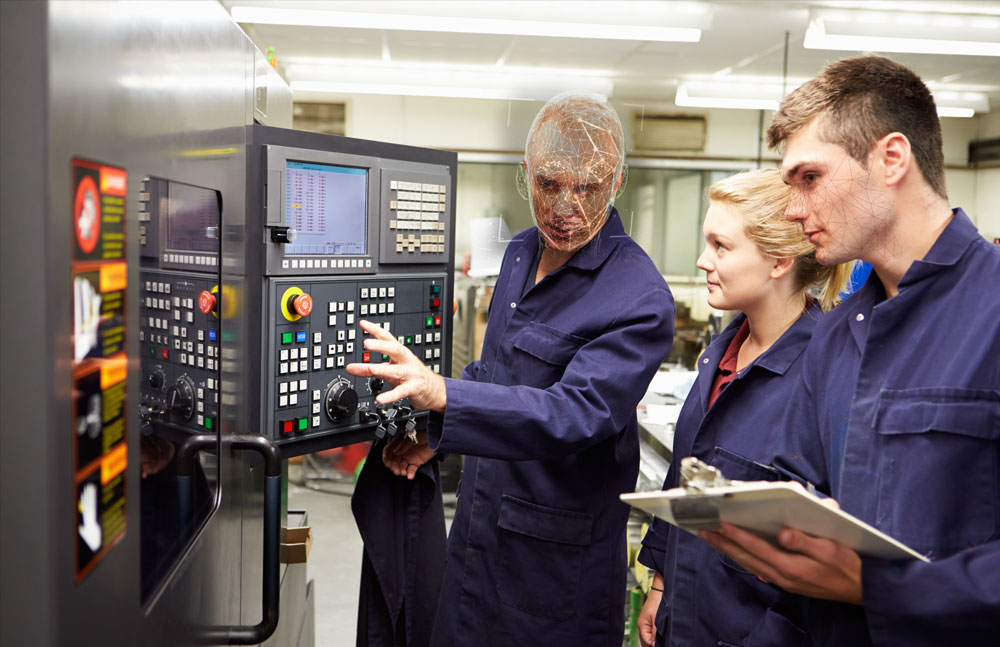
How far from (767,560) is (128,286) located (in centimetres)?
77

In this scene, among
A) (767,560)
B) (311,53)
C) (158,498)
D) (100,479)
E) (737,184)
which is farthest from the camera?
(311,53)

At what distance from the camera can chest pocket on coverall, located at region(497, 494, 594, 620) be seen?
1.51 m

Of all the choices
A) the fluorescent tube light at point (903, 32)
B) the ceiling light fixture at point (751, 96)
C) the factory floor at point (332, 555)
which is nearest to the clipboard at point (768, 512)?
the factory floor at point (332, 555)

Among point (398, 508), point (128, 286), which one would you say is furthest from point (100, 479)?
point (398, 508)

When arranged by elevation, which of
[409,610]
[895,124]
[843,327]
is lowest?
[409,610]

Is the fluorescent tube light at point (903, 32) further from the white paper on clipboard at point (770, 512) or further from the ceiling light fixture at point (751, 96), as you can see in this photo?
the white paper on clipboard at point (770, 512)

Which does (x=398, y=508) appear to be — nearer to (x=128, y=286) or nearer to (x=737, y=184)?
(x=737, y=184)

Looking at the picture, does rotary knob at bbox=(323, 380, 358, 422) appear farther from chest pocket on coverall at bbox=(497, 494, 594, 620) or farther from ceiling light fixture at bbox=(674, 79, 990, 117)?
ceiling light fixture at bbox=(674, 79, 990, 117)

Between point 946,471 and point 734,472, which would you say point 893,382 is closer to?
point 946,471

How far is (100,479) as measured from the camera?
25.4 inches

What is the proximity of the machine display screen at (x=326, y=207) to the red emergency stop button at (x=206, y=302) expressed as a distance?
32cm

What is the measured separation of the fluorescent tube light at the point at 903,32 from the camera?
13.2 feet

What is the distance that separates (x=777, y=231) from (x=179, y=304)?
3.56ft

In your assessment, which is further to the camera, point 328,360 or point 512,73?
point 512,73
